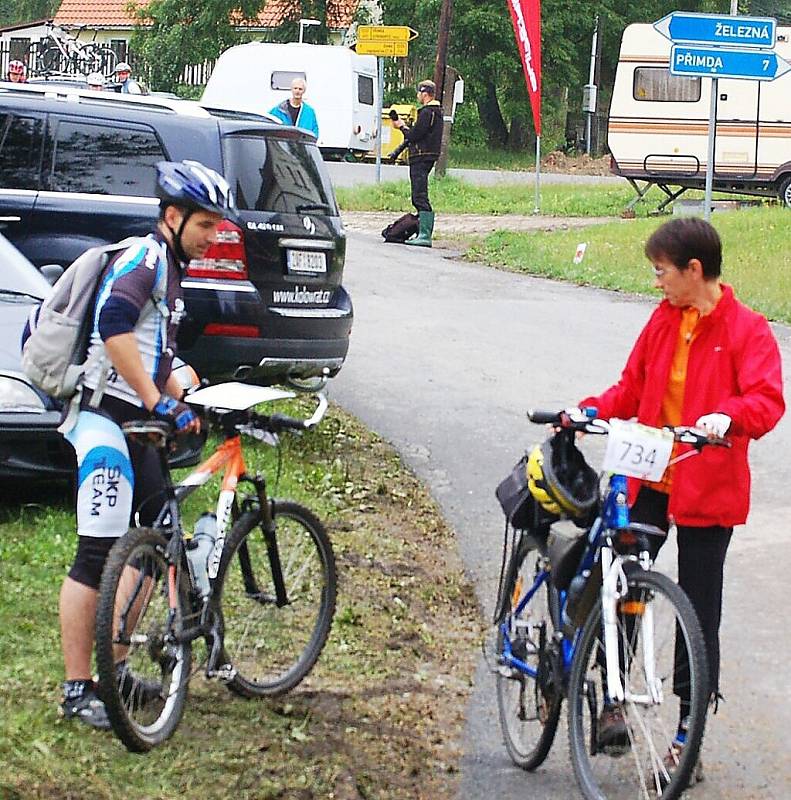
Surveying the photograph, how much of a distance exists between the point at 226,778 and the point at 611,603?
4.03 ft

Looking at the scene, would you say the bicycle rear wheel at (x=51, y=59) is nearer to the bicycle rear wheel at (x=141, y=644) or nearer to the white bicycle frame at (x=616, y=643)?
the bicycle rear wheel at (x=141, y=644)

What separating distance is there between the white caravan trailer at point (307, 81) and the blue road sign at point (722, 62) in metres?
25.9

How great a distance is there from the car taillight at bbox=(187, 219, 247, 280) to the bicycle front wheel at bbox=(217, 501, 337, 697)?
3.98 m

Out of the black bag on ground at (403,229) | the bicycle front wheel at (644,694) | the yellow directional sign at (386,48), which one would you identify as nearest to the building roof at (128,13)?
the yellow directional sign at (386,48)

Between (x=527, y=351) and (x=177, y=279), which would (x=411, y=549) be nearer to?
(x=177, y=279)

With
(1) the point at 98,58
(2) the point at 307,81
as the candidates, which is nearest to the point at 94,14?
(1) the point at 98,58

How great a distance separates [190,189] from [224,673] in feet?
5.15

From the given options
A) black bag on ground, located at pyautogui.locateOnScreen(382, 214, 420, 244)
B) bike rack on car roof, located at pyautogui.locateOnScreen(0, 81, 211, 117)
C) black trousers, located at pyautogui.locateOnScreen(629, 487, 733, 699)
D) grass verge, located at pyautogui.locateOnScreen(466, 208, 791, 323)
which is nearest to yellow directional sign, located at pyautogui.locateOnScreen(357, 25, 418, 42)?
grass verge, located at pyautogui.locateOnScreen(466, 208, 791, 323)

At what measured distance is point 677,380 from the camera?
17.2 feet

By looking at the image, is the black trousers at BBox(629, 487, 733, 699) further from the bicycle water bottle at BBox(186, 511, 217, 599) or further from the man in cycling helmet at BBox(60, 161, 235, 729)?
the man in cycling helmet at BBox(60, 161, 235, 729)

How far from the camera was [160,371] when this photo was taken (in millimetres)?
5141

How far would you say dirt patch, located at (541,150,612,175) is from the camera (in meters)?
46.0

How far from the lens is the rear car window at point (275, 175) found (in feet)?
32.4

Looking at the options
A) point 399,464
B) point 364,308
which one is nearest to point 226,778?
point 399,464
